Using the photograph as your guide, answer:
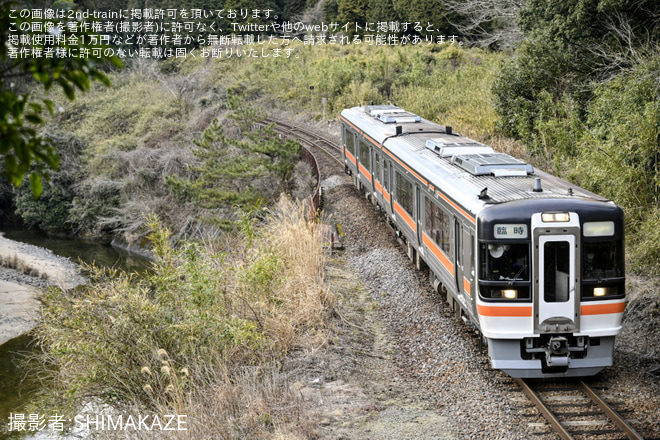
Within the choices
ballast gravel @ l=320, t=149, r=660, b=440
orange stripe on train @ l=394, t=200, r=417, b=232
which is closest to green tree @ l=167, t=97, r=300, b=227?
orange stripe on train @ l=394, t=200, r=417, b=232

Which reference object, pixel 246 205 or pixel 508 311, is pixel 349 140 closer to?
pixel 246 205

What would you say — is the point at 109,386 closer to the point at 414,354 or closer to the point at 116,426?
the point at 116,426

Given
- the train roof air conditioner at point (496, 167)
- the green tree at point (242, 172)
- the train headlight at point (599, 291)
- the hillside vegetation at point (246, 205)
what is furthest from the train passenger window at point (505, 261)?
the green tree at point (242, 172)

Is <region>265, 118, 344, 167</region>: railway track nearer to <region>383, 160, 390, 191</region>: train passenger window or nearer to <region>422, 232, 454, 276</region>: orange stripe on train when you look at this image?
<region>383, 160, 390, 191</region>: train passenger window

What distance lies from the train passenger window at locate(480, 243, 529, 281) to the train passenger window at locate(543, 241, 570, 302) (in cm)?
25

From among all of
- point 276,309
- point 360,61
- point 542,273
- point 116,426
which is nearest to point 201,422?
point 116,426

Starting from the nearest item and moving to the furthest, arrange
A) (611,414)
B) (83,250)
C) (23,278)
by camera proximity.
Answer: (611,414) → (23,278) → (83,250)

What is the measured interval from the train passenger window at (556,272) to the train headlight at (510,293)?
0.34m

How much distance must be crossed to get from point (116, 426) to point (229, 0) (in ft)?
178

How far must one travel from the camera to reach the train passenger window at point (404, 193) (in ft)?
40.9

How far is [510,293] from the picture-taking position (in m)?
7.98

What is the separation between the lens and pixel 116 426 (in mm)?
7910

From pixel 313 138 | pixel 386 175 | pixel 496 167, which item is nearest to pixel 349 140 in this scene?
pixel 386 175

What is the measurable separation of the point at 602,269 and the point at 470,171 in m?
2.73
